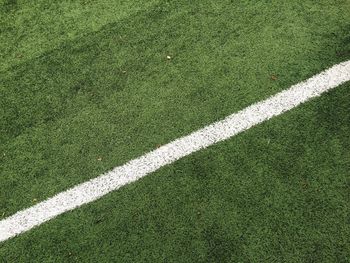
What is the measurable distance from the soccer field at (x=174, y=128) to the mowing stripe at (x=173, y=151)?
0.16 feet

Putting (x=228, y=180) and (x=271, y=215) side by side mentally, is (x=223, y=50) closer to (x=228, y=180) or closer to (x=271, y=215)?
(x=228, y=180)

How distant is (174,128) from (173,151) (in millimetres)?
233

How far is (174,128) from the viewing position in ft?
12.0

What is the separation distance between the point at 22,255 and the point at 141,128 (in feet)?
4.72

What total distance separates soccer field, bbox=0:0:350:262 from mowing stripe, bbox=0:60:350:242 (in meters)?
0.05

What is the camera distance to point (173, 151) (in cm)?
354

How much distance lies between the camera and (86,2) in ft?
14.9

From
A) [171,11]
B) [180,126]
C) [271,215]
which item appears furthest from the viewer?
[171,11]

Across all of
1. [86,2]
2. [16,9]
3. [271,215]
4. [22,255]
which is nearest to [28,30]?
[16,9]

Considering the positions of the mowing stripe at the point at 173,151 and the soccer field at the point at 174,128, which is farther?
the mowing stripe at the point at 173,151

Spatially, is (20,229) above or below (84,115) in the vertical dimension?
below

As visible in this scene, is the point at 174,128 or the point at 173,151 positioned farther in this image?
the point at 174,128

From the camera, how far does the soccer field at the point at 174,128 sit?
3143 mm

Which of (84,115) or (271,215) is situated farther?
(84,115)
